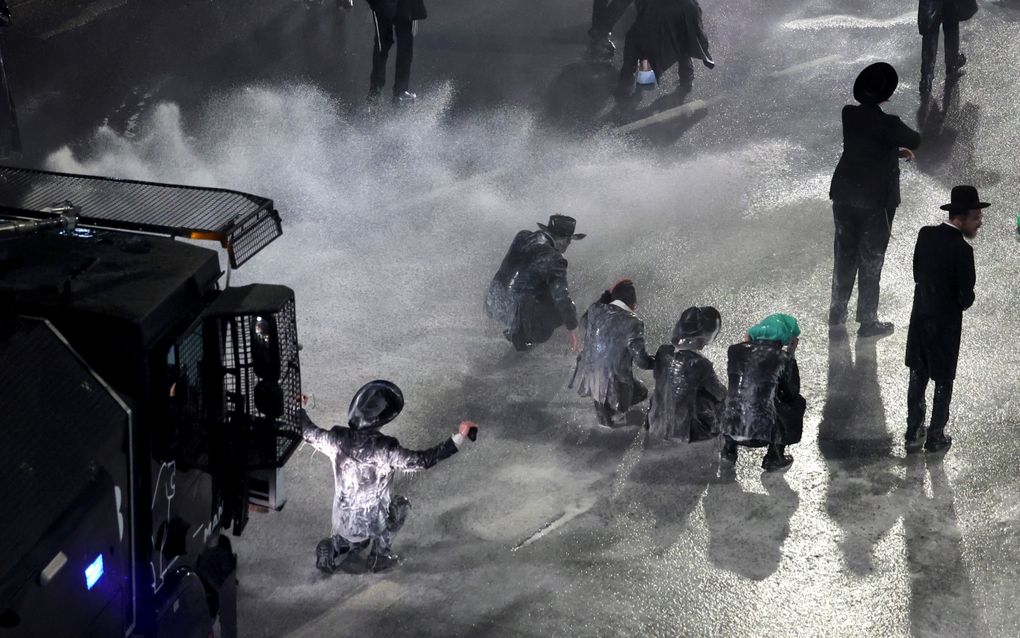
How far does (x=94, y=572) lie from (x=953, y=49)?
11968mm

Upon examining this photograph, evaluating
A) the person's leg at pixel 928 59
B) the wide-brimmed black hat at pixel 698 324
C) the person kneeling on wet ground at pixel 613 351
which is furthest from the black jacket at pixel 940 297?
the person's leg at pixel 928 59

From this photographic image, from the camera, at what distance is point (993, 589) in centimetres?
713

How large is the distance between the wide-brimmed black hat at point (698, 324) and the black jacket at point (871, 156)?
6.76ft

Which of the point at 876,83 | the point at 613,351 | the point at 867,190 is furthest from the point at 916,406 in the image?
the point at 876,83

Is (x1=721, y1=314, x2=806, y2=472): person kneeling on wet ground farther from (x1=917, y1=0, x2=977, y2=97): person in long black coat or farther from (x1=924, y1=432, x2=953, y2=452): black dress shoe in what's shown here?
(x1=917, y1=0, x2=977, y2=97): person in long black coat

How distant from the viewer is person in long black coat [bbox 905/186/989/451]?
7.97m

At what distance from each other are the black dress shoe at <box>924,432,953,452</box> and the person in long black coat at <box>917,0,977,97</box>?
256 inches

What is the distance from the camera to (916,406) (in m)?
8.44

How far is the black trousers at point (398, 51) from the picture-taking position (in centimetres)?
1475

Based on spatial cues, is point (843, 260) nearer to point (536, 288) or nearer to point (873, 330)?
point (873, 330)

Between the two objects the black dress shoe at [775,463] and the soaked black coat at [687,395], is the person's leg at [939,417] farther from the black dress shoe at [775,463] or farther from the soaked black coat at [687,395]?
the soaked black coat at [687,395]

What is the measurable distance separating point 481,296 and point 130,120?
6.08 m

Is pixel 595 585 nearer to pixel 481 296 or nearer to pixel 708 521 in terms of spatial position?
pixel 708 521

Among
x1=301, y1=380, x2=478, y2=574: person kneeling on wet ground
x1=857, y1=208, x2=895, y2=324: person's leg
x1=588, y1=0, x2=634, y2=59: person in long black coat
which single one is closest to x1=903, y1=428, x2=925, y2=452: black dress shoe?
x1=857, y1=208, x2=895, y2=324: person's leg
